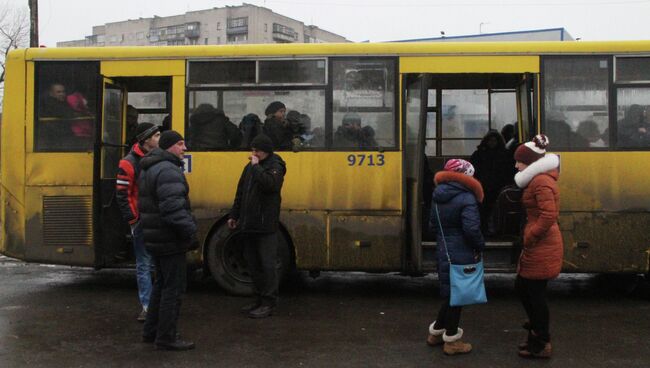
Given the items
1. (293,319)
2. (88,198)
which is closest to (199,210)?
(88,198)

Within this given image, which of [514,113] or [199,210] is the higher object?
[514,113]

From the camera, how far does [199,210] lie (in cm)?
770

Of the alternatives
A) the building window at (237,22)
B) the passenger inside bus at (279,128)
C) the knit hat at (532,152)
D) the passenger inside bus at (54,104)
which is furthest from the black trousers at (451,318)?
the building window at (237,22)

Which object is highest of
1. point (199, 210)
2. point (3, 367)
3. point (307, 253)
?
point (199, 210)

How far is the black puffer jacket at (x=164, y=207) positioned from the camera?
524cm

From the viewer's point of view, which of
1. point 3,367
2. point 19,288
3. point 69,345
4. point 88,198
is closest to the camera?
point 3,367

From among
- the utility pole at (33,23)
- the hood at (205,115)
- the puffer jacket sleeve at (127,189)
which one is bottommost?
the puffer jacket sleeve at (127,189)

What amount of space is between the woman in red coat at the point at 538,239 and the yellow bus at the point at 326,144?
206cm

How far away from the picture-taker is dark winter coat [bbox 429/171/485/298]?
5277mm

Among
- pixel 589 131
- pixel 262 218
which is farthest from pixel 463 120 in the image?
pixel 262 218

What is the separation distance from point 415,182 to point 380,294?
166cm

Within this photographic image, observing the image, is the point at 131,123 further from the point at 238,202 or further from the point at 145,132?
the point at 238,202

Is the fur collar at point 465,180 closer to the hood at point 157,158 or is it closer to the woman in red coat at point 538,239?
the woman in red coat at point 538,239

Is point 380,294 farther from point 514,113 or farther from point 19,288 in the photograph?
point 19,288
